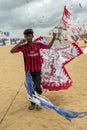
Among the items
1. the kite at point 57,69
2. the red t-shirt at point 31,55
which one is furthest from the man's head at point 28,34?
the kite at point 57,69

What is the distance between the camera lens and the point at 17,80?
43.4 feet

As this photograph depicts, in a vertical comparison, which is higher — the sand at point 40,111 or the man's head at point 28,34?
the man's head at point 28,34

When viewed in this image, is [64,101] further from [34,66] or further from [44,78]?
[34,66]

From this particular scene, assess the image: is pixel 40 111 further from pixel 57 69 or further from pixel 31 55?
pixel 57 69

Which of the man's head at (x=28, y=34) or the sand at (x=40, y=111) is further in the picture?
the man's head at (x=28, y=34)

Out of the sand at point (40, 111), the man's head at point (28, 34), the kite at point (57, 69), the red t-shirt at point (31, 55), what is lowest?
the sand at point (40, 111)

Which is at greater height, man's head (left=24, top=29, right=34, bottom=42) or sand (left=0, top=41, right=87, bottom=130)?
man's head (left=24, top=29, right=34, bottom=42)

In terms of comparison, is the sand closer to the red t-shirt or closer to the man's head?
the red t-shirt

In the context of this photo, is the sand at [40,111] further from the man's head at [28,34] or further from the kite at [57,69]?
the man's head at [28,34]

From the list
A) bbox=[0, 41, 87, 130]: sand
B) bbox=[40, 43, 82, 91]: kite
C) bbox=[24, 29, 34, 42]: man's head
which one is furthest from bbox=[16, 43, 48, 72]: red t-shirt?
bbox=[40, 43, 82, 91]: kite

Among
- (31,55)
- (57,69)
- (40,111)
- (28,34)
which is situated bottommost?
(40,111)

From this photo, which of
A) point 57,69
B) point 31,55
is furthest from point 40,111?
point 57,69

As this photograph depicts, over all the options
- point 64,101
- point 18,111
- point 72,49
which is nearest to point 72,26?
point 72,49

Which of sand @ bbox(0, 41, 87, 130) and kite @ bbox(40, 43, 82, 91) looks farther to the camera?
kite @ bbox(40, 43, 82, 91)
